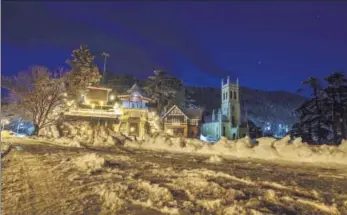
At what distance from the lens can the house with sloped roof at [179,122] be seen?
141 feet

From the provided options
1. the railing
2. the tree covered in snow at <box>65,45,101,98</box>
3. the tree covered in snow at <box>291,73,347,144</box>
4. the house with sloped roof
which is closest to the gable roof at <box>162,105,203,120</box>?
the house with sloped roof

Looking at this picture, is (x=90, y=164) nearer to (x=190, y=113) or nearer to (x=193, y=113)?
(x=190, y=113)

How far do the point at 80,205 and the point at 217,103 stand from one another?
99452 mm

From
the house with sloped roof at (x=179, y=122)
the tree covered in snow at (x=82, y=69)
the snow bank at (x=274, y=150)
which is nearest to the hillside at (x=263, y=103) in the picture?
the house with sloped roof at (x=179, y=122)

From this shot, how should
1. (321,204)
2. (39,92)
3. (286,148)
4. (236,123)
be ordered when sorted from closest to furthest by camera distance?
1. (321,204)
2. (286,148)
3. (39,92)
4. (236,123)

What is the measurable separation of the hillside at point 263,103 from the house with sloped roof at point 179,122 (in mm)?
45552

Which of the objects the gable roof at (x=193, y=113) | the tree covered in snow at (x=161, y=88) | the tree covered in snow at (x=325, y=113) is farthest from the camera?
the tree covered in snow at (x=161, y=88)

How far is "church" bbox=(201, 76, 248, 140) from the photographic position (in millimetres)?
51847

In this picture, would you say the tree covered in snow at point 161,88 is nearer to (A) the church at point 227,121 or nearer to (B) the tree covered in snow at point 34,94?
(A) the church at point 227,121

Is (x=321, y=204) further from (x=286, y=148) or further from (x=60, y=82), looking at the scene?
(x=60, y=82)

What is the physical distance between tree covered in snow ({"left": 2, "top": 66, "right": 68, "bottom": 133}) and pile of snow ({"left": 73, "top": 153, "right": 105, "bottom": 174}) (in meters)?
20.9

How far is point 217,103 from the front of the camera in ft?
336

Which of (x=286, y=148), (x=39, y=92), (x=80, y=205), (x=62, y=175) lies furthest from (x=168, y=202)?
(x=39, y=92)

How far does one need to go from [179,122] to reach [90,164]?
34336 millimetres
